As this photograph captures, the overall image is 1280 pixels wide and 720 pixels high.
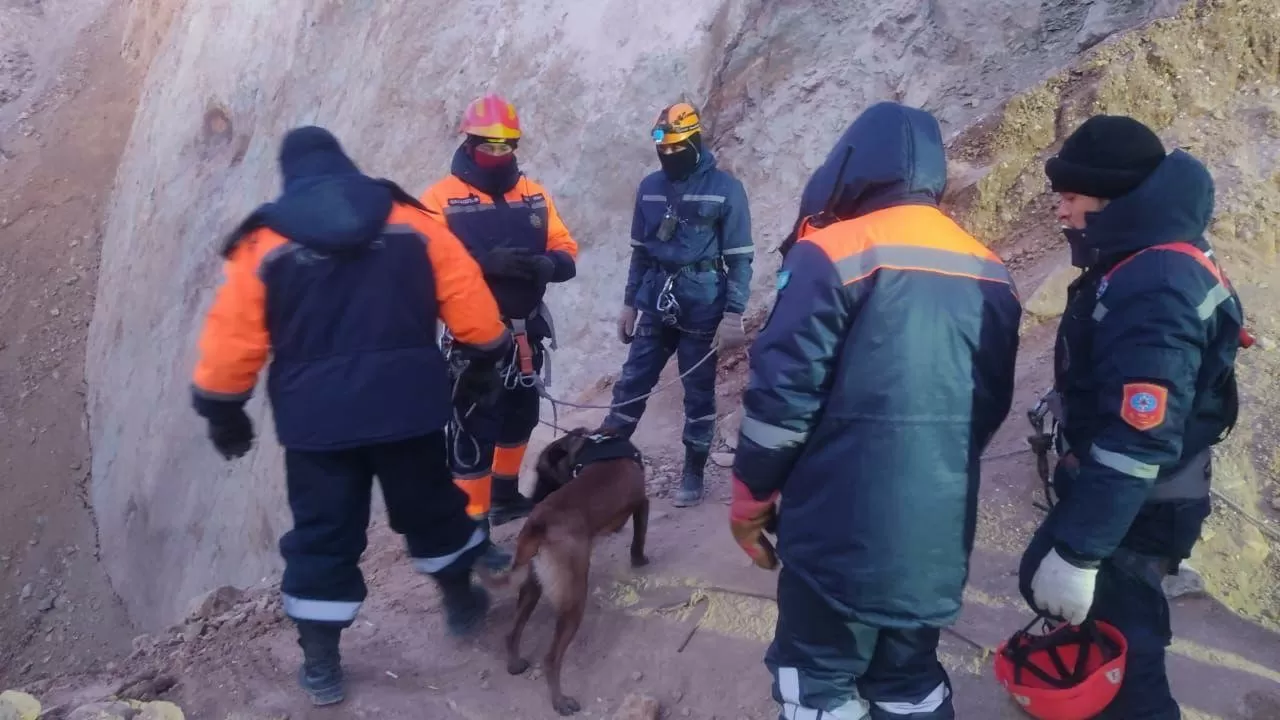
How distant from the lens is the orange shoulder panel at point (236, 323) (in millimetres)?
3109

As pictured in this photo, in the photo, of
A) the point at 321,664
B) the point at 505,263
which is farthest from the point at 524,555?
the point at 505,263

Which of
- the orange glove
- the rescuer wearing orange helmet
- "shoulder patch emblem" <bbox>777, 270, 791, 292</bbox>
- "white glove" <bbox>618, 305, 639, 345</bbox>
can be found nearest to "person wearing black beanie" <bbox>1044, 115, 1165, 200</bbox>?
"shoulder patch emblem" <bbox>777, 270, 791, 292</bbox>

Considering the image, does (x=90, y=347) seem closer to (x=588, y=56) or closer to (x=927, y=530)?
(x=588, y=56)

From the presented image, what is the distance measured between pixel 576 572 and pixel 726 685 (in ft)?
2.63

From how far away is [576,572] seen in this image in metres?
3.77

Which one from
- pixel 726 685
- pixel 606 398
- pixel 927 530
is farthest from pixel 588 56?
pixel 927 530

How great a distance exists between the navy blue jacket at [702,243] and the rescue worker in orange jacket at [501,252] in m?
0.57

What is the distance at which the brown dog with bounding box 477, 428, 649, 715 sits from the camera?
3725 mm

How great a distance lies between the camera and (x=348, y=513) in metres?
3.43

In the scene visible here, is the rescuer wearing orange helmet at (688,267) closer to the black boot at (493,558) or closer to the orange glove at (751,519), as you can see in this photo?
the black boot at (493,558)

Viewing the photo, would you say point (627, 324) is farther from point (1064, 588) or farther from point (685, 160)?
point (1064, 588)

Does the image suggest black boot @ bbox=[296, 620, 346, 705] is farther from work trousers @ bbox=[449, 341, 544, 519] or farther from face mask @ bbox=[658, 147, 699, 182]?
face mask @ bbox=[658, 147, 699, 182]

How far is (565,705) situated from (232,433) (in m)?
1.78

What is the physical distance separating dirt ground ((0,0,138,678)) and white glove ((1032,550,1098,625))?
9.84 meters
